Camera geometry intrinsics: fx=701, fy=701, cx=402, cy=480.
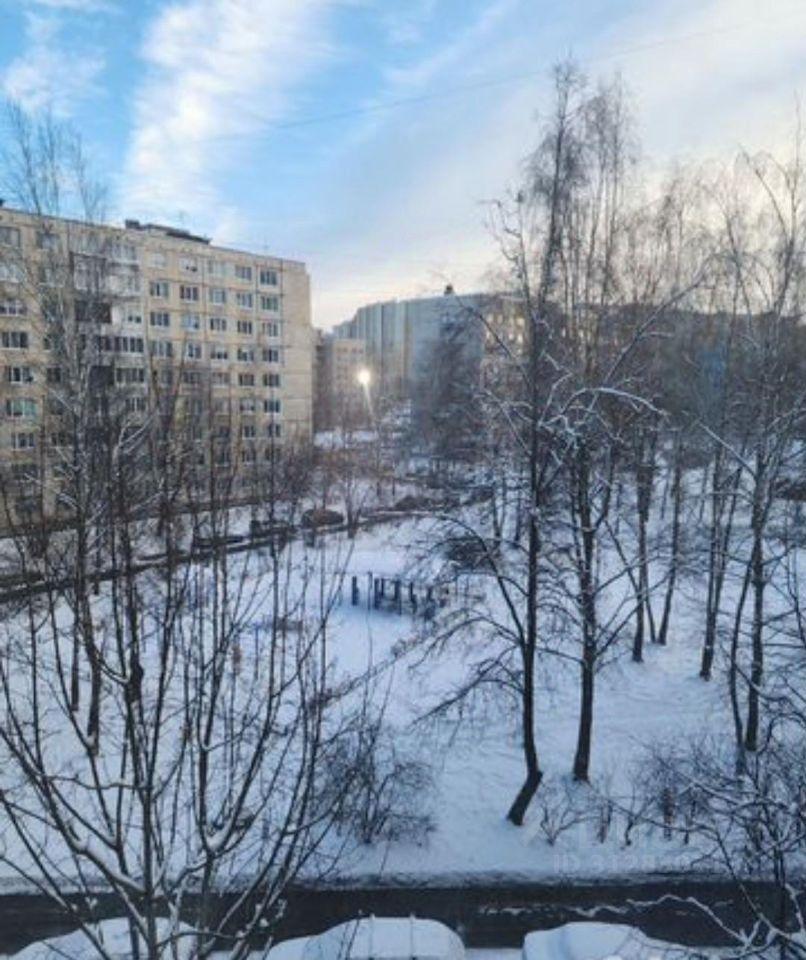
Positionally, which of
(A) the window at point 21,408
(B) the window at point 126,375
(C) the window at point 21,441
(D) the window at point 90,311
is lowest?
(C) the window at point 21,441

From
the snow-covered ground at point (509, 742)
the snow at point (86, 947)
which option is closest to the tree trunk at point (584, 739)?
the snow-covered ground at point (509, 742)

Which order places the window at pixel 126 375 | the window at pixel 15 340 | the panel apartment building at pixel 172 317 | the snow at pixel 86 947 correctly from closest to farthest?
the snow at pixel 86 947
the window at pixel 126 375
the panel apartment building at pixel 172 317
the window at pixel 15 340

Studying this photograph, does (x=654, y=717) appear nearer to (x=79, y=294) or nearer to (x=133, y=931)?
(x=133, y=931)

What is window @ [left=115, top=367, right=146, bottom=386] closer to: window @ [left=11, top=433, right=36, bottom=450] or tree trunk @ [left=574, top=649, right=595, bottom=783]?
window @ [left=11, top=433, right=36, bottom=450]

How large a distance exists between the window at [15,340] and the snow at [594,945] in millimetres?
29652

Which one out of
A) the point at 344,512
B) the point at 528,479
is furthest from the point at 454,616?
the point at 344,512

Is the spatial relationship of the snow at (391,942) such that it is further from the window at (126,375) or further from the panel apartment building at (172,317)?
the panel apartment building at (172,317)

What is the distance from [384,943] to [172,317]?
116 feet

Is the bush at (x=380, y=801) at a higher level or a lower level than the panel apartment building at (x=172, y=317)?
lower

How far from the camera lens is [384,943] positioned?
22.4 ft

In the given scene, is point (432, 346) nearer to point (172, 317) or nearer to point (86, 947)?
point (172, 317)

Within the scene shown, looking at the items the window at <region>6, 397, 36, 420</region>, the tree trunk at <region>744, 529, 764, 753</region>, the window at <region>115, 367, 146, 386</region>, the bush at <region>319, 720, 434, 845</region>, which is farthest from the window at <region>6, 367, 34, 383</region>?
the tree trunk at <region>744, 529, 764, 753</region>

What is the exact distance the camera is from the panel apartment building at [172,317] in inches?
617

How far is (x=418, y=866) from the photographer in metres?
10.5
